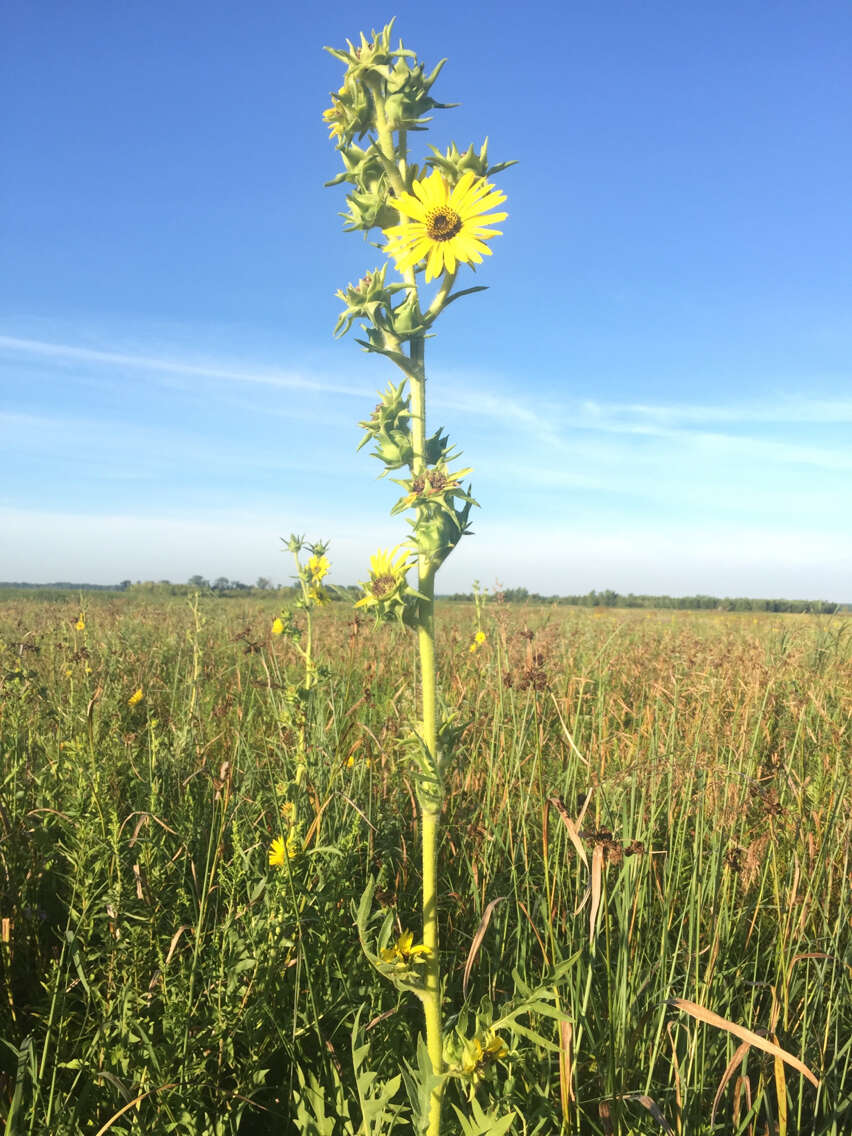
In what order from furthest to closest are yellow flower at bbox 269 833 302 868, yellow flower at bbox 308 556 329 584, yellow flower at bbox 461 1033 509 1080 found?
yellow flower at bbox 308 556 329 584 < yellow flower at bbox 269 833 302 868 < yellow flower at bbox 461 1033 509 1080

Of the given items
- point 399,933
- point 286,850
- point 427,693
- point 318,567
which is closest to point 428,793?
point 427,693

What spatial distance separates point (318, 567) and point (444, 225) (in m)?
2.57

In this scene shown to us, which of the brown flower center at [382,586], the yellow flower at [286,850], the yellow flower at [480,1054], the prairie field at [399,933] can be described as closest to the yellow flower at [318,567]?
the prairie field at [399,933]

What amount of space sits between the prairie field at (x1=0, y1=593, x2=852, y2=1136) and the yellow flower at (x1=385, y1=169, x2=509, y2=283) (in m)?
1.16

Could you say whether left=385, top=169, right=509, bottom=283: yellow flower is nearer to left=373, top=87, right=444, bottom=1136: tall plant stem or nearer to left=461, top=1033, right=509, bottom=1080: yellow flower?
left=373, top=87, right=444, bottom=1136: tall plant stem

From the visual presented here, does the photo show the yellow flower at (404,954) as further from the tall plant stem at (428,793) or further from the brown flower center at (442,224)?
the brown flower center at (442,224)

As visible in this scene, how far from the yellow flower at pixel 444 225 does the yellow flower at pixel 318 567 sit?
2.48 m

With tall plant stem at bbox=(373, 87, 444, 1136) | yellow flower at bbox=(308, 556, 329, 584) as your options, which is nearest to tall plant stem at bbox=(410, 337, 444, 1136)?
tall plant stem at bbox=(373, 87, 444, 1136)

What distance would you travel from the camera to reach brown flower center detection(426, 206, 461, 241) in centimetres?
161

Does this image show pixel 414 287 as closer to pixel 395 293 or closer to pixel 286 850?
pixel 395 293

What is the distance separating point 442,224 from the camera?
1617mm

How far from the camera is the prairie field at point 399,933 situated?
1562 mm

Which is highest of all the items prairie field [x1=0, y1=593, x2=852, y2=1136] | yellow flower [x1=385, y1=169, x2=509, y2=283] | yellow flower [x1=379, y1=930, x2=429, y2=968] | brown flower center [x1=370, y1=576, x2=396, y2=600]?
yellow flower [x1=385, y1=169, x2=509, y2=283]

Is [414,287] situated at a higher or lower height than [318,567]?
higher
